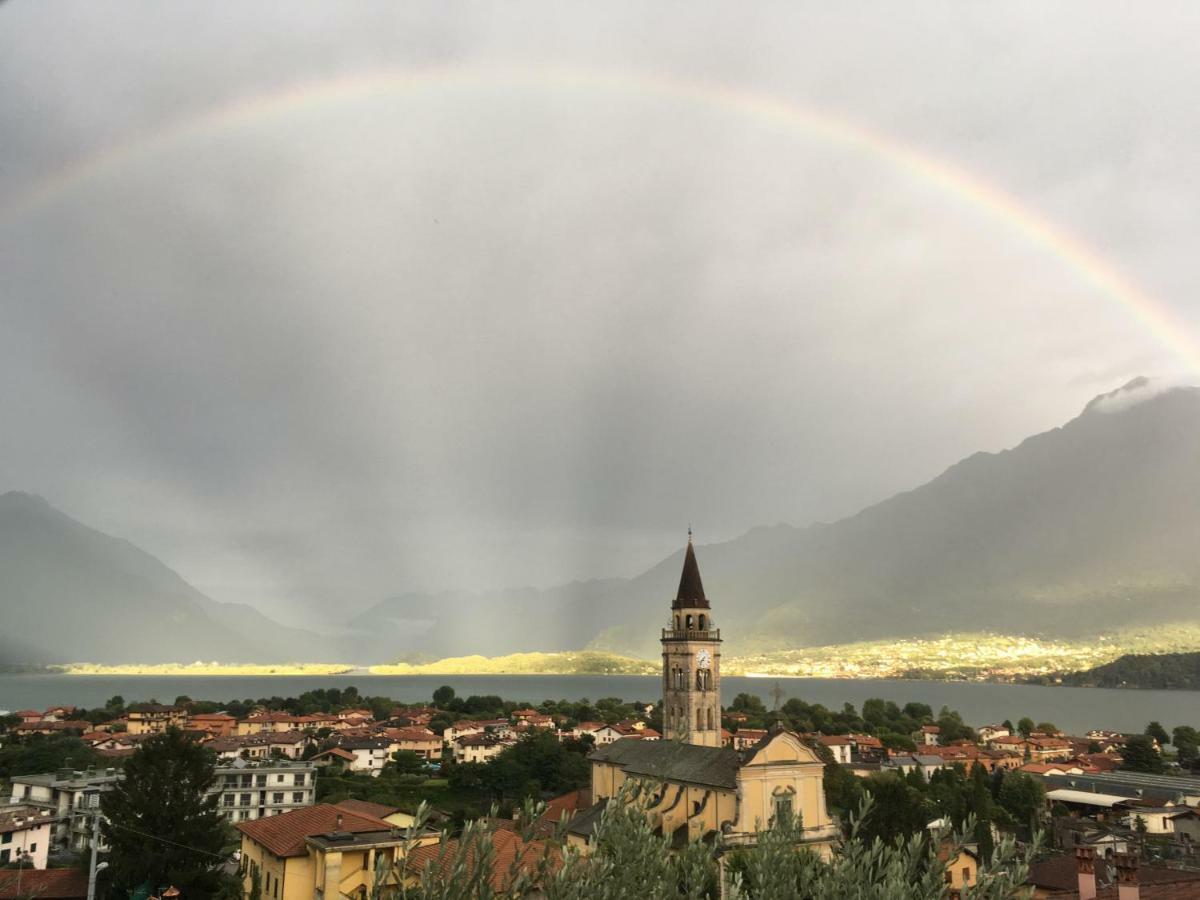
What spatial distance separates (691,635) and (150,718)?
10346cm

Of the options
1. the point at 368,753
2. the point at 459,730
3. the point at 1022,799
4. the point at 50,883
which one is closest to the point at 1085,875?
the point at 50,883

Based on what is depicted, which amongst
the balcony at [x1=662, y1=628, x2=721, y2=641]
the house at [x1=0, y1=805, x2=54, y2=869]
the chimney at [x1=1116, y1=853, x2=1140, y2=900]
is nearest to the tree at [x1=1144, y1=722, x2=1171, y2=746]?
the balcony at [x1=662, y1=628, x2=721, y2=641]

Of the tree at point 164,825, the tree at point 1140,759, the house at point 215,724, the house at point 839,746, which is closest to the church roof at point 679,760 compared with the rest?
the tree at point 164,825

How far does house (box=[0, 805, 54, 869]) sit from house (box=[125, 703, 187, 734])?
81.0 meters

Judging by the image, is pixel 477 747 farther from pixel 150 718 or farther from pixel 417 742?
pixel 150 718

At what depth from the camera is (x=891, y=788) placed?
4344 centimetres

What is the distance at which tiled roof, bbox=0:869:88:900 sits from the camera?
31.1 m

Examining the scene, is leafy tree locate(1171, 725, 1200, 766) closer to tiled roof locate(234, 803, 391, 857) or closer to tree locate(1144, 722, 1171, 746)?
tree locate(1144, 722, 1171, 746)

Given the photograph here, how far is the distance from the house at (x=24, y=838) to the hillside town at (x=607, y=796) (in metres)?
0.14

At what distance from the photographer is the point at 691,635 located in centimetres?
5638

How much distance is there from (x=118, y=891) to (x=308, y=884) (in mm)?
17467

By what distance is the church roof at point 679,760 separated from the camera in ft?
135

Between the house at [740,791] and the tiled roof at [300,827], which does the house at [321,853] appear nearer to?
the tiled roof at [300,827]

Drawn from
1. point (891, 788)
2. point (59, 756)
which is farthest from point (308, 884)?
point (59, 756)
